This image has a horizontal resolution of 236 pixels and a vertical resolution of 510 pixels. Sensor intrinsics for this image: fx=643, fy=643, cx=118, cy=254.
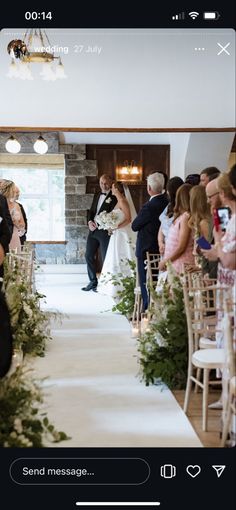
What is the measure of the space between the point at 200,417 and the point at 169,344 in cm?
49

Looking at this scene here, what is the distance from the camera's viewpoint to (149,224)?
4758 mm

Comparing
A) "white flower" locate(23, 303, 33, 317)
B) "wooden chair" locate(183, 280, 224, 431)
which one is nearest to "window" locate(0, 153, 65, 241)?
"white flower" locate(23, 303, 33, 317)

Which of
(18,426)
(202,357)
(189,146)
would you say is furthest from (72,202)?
(18,426)

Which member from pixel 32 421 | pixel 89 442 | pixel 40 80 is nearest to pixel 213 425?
pixel 89 442

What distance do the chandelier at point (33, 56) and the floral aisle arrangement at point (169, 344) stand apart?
4.32 ft

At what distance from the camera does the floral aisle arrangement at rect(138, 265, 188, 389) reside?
128 inches

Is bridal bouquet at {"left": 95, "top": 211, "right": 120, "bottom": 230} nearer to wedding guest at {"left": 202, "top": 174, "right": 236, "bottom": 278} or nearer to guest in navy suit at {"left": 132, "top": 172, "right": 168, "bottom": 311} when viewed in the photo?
guest in navy suit at {"left": 132, "top": 172, "right": 168, "bottom": 311}

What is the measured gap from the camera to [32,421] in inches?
81.8
